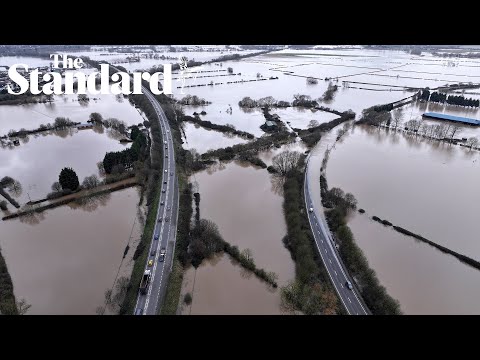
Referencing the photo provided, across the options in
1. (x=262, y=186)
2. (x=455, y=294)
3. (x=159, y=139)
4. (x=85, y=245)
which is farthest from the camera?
(x=159, y=139)

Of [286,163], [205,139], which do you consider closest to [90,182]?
[205,139]

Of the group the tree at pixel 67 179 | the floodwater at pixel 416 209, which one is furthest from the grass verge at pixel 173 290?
the tree at pixel 67 179

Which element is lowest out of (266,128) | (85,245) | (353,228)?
(85,245)

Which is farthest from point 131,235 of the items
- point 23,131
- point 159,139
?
point 23,131

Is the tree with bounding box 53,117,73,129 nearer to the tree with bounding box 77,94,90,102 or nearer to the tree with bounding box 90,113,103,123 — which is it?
the tree with bounding box 90,113,103,123

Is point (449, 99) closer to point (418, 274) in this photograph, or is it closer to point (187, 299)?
point (418, 274)

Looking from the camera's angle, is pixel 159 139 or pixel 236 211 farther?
pixel 159 139

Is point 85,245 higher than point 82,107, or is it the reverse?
point 82,107

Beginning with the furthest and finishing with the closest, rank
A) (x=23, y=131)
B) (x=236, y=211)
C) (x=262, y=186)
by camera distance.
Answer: (x=23, y=131)
(x=262, y=186)
(x=236, y=211)

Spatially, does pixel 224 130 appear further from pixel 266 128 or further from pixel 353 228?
pixel 353 228
